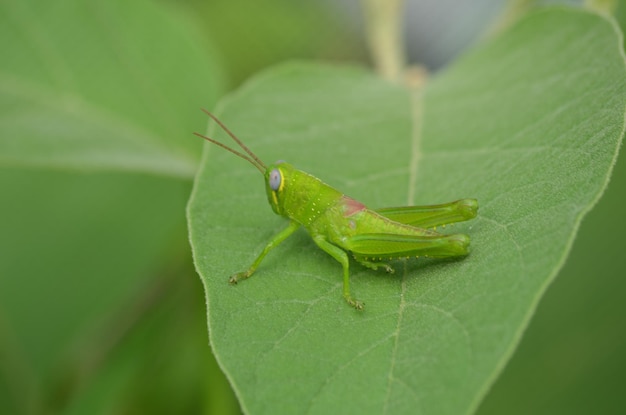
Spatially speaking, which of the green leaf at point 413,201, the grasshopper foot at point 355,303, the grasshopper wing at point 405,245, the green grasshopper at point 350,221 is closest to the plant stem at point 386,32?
the green leaf at point 413,201

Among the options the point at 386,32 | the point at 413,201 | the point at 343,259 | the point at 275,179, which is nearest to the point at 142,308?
the point at 275,179

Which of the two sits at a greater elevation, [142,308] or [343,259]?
[343,259]

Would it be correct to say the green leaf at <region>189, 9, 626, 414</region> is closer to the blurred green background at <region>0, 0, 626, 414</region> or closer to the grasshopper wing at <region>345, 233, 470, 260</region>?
the grasshopper wing at <region>345, 233, 470, 260</region>

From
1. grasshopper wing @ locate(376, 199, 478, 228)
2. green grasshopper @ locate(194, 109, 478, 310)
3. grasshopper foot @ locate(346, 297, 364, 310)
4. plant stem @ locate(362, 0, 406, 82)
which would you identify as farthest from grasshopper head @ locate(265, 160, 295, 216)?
plant stem @ locate(362, 0, 406, 82)

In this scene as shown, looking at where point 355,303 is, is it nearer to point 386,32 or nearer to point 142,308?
point 142,308

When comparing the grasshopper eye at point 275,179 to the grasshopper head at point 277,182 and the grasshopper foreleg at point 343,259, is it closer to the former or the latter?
the grasshopper head at point 277,182

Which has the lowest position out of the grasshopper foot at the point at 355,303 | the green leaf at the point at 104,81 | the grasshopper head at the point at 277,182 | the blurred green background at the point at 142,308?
the blurred green background at the point at 142,308
